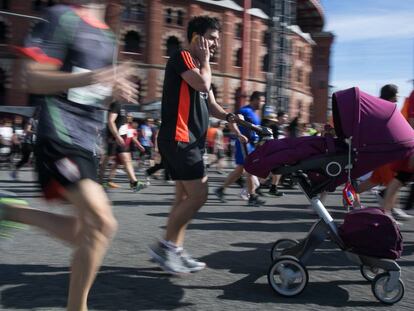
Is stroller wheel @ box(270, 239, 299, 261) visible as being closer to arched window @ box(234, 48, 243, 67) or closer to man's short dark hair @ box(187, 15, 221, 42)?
man's short dark hair @ box(187, 15, 221, 42)

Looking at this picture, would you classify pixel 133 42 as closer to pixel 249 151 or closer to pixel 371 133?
pixel 249 151

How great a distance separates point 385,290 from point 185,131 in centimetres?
176

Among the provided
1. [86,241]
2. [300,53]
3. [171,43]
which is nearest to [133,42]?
[171,43]

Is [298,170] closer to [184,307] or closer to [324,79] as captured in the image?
[184,307]

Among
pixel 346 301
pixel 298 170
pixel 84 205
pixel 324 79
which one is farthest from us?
pixel 324 79

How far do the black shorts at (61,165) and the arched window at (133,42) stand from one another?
40.8 metres

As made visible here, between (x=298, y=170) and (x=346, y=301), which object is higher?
(x=298, y=170)

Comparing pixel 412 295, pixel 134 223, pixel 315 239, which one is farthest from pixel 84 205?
pixel 134 223

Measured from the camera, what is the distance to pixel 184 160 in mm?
3953

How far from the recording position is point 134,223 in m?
6.28

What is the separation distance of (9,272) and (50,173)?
62.6 inches

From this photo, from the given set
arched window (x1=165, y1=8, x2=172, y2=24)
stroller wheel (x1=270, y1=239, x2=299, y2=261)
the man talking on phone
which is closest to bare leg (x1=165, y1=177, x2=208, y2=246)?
the man talking on phone

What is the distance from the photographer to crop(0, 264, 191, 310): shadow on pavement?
3254 millimetres

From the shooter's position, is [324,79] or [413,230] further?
[324,79]
